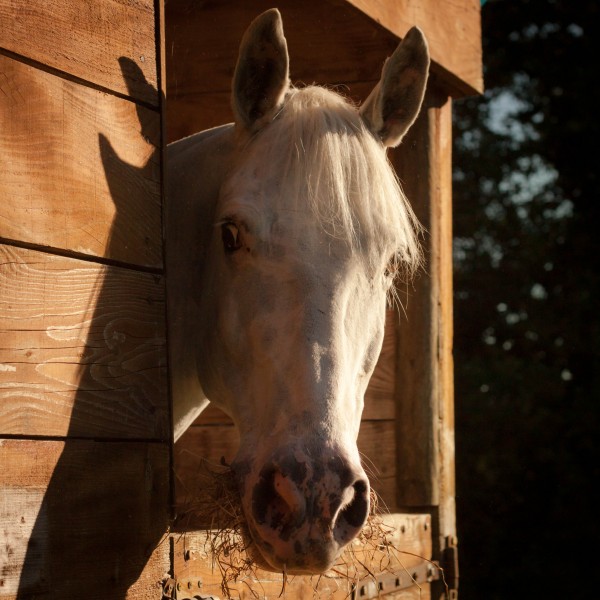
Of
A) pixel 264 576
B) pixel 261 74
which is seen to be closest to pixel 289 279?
pixel 261 74

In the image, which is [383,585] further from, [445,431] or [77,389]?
[77,389]

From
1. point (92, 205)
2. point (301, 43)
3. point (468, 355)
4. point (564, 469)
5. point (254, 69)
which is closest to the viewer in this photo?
point (92, 205)

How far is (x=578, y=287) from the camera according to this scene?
841cm

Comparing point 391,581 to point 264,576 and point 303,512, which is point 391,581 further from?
point 303,512

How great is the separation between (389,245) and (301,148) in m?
0.33

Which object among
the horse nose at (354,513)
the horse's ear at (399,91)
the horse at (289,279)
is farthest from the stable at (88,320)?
the horse's ear at (399,91)

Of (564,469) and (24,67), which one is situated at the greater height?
(24,67)

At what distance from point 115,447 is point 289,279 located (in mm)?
546

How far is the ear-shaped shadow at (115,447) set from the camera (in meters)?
1.79

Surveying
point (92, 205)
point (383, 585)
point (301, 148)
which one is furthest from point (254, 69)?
point (383, 585)

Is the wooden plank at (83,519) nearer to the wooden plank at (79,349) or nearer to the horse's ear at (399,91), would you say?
the wooden plank at (79,349)

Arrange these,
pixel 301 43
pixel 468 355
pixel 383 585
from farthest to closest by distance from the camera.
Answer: pixel 468 355
pixel 301 43
pixel 383 585

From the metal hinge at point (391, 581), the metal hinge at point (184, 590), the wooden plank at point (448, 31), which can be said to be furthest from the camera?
the wooden plank at point (448, 31)

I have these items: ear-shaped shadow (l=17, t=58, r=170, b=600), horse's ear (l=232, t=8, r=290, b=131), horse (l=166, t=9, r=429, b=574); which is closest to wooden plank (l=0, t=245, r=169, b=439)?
ear-shaped shadow (l=17, t=58, r=170, b=600)
